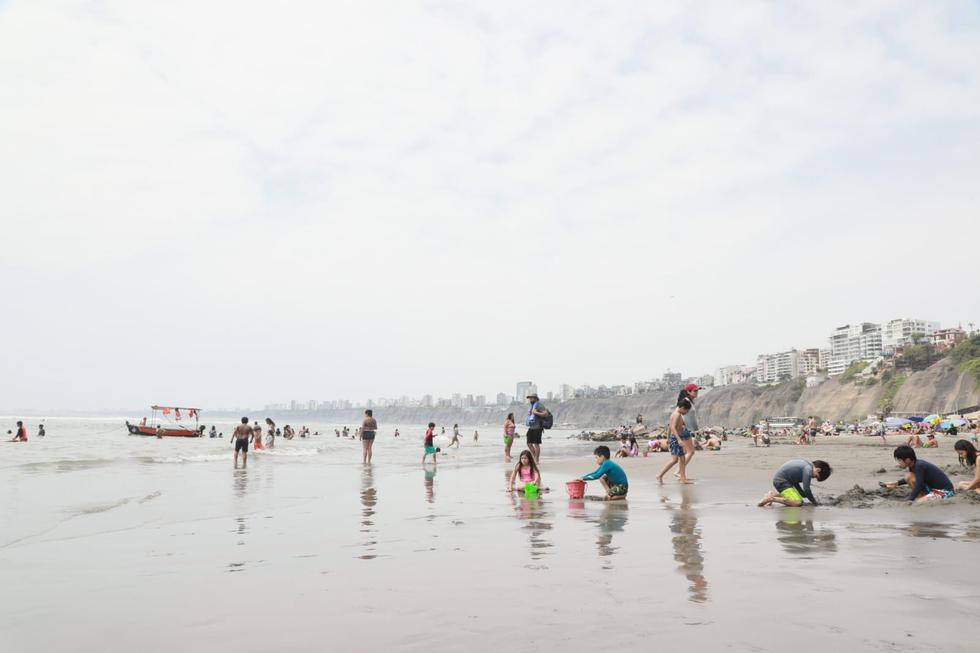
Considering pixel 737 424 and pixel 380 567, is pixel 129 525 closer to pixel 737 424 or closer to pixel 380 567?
pixel 380 567

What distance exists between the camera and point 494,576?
554cm

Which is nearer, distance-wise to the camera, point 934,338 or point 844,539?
point 844,539

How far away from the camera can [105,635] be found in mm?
4246

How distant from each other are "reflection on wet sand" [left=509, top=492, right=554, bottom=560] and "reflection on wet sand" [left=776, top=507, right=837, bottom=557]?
2.43 m

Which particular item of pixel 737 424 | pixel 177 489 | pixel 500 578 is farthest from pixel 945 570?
pixel 737 424

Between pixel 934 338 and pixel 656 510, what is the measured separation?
19660cm

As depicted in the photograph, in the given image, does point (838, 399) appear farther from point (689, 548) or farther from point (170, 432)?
point (689, 548)

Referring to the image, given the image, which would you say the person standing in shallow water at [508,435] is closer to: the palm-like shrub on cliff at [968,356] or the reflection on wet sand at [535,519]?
the reflection on wet sand at [535,519]

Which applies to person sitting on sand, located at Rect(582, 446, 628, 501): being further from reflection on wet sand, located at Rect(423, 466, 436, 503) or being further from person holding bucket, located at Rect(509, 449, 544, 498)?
reflection on wet sand, located at Rect(423, 466, 436, 503)

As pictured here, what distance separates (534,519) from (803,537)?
11.2 ft

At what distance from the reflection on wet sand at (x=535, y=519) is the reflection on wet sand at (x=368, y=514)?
170 cm

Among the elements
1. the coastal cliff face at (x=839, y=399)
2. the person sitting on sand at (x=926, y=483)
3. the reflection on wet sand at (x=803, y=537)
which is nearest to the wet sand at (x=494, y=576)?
the reflection on wet sand at (x=803, y=537)

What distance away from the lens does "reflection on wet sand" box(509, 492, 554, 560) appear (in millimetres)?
6730

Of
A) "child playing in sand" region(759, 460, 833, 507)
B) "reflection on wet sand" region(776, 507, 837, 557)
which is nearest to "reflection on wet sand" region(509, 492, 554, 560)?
"reflection on wet sand" region(776, 507, 837, 557)
